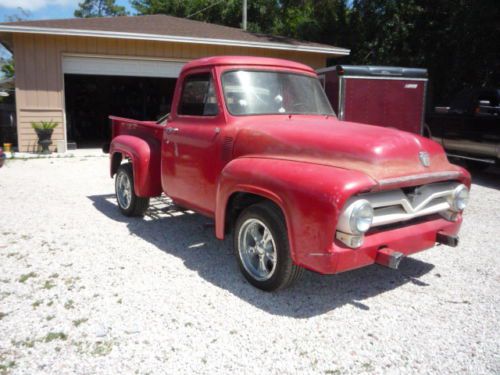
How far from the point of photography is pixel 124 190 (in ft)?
21.2

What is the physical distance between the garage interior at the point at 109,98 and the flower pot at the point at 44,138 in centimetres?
666

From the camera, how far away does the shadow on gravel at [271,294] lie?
382cm

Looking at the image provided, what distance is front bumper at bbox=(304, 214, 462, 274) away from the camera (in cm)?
325

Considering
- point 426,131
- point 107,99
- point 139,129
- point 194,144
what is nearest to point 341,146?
point 194,144

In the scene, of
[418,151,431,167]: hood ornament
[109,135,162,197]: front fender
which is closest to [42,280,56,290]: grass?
[109,135,162,197]: front fender

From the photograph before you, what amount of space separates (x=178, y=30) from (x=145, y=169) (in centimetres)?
1072

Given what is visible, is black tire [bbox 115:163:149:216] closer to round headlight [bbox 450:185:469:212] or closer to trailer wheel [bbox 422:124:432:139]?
round headlight [bbox 450:185:469:212]

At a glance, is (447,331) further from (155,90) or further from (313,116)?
(155,90)

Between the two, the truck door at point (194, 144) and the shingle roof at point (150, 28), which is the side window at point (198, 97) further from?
the shingle roof at point (150, 28)

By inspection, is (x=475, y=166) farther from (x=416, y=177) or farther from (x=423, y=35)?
(x=423, y=35)

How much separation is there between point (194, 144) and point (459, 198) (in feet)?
8.48

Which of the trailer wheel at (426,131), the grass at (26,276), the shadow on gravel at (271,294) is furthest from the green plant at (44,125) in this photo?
the trailer wheel at (426,131)

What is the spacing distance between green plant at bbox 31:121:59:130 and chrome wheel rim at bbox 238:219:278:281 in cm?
1090

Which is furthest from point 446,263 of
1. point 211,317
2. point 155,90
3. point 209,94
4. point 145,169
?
point 155,90
